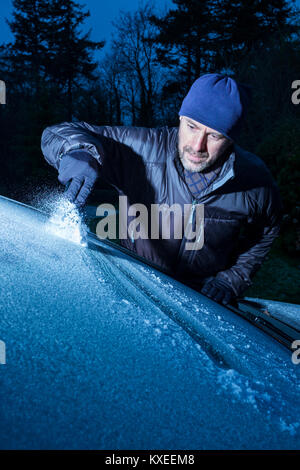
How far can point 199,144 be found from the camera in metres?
Result: 2.02

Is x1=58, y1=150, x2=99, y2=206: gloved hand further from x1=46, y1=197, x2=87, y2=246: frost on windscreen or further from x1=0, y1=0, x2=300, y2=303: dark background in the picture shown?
x1=0, y1=0, x2=300, y2=303: dark background

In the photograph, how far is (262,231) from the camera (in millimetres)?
2426

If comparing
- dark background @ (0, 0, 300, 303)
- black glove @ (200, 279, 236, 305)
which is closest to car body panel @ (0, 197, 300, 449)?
black glove @ (200, 279, 236, 305)

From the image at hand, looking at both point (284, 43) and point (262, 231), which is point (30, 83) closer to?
point (284, 43)

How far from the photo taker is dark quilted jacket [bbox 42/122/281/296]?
213 centimetres

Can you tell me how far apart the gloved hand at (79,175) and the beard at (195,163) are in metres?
0.66

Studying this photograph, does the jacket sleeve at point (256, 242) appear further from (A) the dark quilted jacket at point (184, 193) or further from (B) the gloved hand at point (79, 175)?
(B) the gloved hand at point (79, 175)

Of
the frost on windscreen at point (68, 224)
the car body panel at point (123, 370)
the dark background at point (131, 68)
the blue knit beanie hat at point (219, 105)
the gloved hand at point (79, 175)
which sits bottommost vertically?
the car body panel at point (123, 370)

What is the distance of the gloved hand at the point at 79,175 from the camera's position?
1.45 m

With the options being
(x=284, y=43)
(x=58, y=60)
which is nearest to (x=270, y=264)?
(x=284, y=43)

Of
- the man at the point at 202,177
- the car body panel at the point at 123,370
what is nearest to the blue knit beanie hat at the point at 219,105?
the man at the point at 202,177

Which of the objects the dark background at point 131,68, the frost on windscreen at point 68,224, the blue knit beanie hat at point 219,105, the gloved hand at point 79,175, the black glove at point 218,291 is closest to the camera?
the frost on windscreen at point 68,224

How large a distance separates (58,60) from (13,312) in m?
23.3

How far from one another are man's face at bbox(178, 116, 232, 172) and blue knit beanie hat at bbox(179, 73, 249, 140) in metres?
0.04
